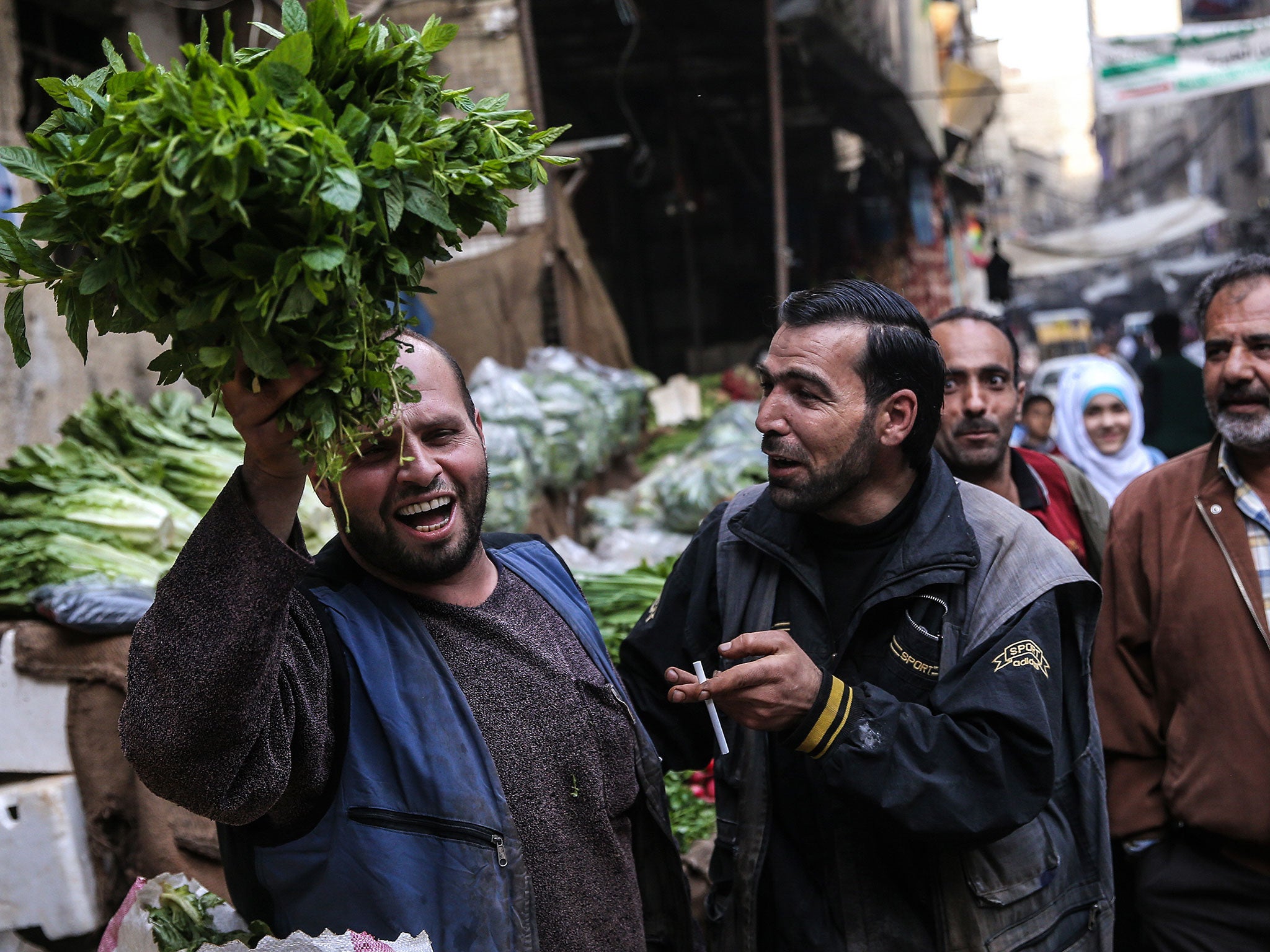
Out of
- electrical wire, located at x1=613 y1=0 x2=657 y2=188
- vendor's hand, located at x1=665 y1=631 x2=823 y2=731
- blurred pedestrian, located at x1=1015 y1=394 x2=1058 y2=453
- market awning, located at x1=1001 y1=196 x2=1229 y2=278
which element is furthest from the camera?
market awning, located at x1=1001 y1=196 x2=1229 y2=278

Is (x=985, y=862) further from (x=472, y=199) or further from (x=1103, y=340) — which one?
(x=1103, y=340)

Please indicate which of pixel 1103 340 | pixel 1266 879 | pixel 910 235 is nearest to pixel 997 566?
pixel 1266 879

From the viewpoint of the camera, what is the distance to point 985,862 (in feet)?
7.15

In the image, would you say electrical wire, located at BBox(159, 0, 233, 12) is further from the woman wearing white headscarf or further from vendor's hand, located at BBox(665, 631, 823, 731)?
vendor's hand, located at BBox(665, 631, 823, 731)

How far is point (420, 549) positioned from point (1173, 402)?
7.53 m

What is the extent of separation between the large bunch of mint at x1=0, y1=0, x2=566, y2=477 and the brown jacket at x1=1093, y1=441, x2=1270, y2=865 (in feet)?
7.18

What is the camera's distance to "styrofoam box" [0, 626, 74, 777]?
13.2ft

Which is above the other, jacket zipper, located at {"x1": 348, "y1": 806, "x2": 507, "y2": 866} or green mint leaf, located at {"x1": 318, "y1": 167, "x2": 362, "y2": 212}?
green mint leaf, located at {"x1": 318, "y1": 167, "x2": 362, "y2": 212}

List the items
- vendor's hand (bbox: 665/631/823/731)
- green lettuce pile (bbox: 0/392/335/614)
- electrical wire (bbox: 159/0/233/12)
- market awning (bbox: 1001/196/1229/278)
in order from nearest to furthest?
vendor's hand (bbox: 665/631/823/731) < green lettuce pile (bbox: 0/392/335/614) < electrical wire (bbox: 159/0/233/12) < market awning (bbox: 1001/196/1229/278)

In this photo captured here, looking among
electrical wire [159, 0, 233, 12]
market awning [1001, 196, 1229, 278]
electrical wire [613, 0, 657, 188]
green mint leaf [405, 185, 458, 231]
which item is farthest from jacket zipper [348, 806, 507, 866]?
market awning [1001, 196, 1229, 278]

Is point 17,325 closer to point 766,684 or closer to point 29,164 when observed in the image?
point 29,164

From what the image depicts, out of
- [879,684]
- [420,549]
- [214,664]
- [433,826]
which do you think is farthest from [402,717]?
[879,684]

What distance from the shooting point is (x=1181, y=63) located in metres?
10.2

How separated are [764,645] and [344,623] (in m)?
0.79
